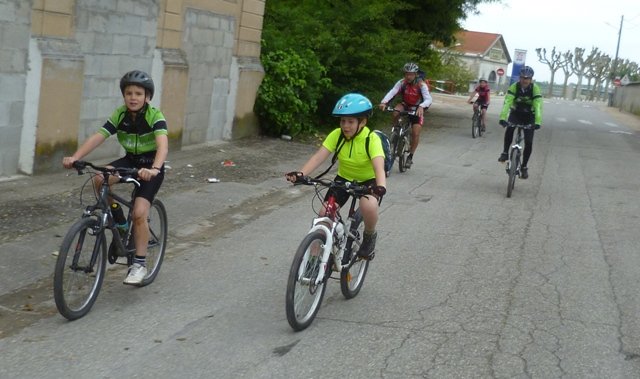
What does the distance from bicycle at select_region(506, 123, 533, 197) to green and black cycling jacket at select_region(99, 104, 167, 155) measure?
7.65 metres

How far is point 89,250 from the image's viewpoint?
6.33m

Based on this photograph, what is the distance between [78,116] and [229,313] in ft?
21.5

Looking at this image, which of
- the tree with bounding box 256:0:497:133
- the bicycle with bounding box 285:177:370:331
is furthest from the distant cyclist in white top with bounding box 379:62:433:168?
the bicycle with bounding box 285:177:370:331

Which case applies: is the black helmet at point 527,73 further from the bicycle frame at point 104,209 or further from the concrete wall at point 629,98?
the concrete wall at point 629,98

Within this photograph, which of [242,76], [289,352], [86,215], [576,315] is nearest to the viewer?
[289,352]

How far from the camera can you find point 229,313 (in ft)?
22.1

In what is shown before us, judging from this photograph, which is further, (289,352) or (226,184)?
(226,184)

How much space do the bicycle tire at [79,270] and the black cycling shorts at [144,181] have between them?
547 mm

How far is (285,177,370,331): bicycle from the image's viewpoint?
6121mm

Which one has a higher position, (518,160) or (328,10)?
(328,10)

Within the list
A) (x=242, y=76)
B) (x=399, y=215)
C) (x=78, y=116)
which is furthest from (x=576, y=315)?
(x=242, y=76)

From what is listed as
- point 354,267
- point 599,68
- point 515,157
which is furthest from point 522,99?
point 599,68

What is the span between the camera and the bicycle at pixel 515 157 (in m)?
13.6

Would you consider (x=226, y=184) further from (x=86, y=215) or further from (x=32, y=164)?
(x=86, y=215)
